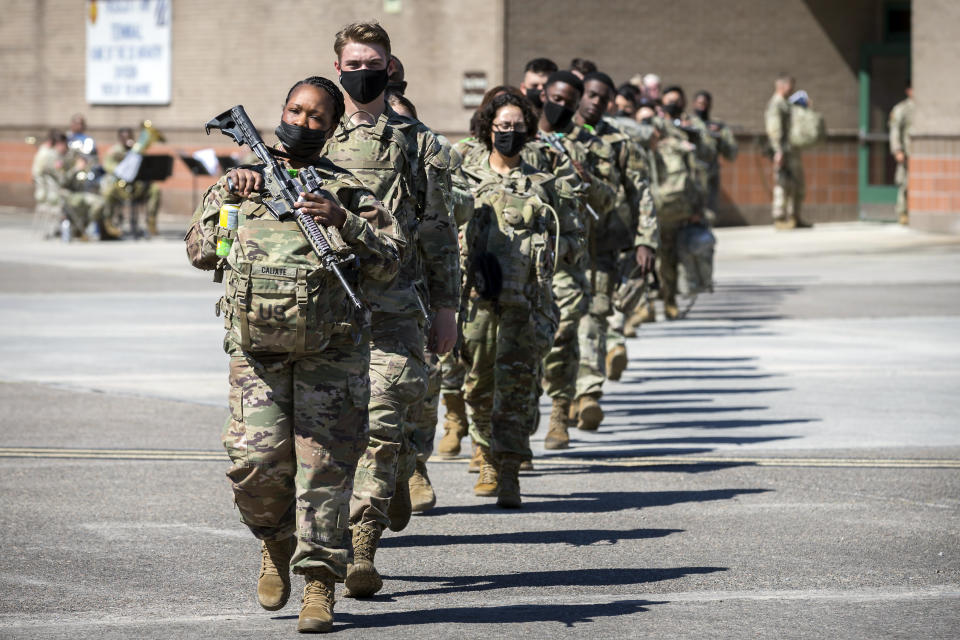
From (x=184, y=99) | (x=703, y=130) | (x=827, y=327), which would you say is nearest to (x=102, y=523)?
(x=827, y=327)

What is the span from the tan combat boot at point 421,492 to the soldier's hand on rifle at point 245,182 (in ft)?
8.70

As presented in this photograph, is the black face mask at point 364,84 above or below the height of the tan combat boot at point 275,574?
above

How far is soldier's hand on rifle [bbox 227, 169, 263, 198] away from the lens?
5.87 metres

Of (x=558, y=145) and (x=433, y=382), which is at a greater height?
(x=558, y=145)

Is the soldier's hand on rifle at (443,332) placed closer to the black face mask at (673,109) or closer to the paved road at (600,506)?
the paved road at (600,506)

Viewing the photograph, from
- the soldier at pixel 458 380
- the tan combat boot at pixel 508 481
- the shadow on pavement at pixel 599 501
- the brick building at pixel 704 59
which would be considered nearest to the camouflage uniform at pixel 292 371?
the soldier at pixel 458 380

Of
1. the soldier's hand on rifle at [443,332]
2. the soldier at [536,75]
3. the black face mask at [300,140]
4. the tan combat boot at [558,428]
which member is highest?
the soldier at [536,75]

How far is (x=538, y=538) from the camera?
7.87m

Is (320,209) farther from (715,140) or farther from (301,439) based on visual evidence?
(715,140)

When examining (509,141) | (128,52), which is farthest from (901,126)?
(509,141)

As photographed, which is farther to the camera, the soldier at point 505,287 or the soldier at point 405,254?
the soldier at point 505,287

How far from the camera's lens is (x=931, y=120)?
26875mm

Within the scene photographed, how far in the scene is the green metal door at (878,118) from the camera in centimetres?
3033

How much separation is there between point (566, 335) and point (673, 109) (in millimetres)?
8968
